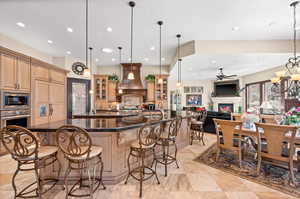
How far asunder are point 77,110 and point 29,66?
299cm

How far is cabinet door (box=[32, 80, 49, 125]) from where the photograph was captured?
12.7ft

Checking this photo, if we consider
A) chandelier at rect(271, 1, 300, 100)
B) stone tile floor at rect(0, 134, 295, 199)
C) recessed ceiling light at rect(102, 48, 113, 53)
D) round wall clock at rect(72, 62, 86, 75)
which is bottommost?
stone tile floor at rect(0, 134, 295, 199)

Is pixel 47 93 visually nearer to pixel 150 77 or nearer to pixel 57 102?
pixel 57 102

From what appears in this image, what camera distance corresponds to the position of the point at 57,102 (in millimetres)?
4672

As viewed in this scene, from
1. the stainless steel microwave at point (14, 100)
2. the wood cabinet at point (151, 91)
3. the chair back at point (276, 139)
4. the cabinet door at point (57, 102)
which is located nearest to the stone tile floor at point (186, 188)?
the chair back at point (276, 139)

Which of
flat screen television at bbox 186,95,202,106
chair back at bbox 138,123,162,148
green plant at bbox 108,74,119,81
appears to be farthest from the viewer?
flat screen television at bbox 186,95,202,106

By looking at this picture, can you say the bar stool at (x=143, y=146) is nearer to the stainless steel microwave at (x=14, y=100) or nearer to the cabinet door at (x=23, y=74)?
the stainless steel microwave at (x=14, y=100)

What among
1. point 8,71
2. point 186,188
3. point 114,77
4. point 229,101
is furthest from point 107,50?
point 229,101

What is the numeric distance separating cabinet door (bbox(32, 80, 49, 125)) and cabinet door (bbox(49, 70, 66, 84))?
0.33 m

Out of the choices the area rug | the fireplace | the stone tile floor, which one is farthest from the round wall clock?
the fireplace

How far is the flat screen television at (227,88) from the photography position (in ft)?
27.7

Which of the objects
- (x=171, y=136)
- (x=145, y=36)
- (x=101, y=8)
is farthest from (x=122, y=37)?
(x=171, y=136)

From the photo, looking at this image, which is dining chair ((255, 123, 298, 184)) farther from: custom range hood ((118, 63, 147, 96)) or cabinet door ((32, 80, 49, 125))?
cabinet door ((32, 80, 49, 125))

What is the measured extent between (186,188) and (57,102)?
4842 mm
